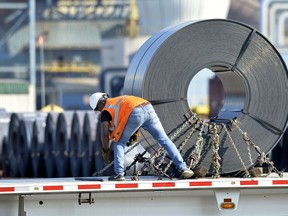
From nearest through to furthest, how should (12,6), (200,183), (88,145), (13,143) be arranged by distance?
(200,183) → (88,145) → (13,143) → (12,6)

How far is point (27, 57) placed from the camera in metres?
87.2

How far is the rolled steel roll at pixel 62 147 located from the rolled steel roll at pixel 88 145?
16.3 inches

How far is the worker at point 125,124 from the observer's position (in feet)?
30.5

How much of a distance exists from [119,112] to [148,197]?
98 cm

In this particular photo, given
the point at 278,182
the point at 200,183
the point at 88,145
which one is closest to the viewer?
the point at 200,183

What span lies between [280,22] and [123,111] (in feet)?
148

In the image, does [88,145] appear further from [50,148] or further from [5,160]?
[5,160]

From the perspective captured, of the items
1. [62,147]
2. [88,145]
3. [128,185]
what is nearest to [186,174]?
[128,185]

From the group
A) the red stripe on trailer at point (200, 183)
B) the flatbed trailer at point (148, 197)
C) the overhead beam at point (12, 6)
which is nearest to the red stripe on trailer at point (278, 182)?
the flatbed trailer at point (148, 197)

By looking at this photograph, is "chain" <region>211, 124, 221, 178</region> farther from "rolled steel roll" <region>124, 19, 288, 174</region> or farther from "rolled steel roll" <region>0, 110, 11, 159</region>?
"rolled steel roll" <region>0, 110, 11, 159</region>

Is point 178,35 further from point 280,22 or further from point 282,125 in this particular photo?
point 280,22

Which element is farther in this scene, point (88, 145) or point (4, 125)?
point (4, 125)

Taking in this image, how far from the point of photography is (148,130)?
9492mm

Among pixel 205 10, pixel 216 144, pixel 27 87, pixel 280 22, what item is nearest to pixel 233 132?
pixel 216 144
